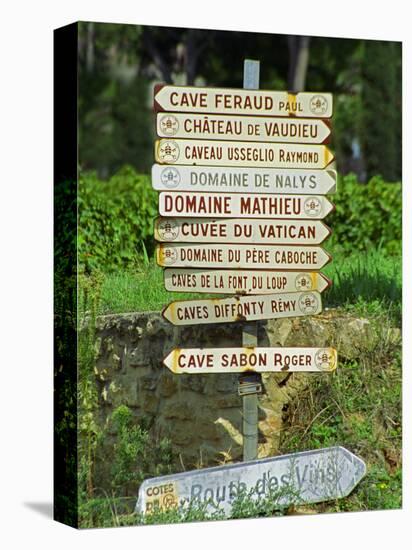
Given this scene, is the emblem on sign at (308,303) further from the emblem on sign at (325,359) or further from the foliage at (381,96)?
the foliage at (381,96)

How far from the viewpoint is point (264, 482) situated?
467 inches

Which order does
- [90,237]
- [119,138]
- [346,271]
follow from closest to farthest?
[90,237]
[346,271]
[119,138]

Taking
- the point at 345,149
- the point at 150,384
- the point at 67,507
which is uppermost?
the point at 345,149

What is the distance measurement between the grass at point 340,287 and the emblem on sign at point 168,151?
0.82m

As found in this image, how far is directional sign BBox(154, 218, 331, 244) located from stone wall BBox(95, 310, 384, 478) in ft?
2.05

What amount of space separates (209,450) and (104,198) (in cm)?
211

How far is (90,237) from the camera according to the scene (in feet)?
37.6

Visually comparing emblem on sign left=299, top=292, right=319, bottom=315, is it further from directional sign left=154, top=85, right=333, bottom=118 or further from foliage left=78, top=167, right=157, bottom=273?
directional sign left=154, top=85, right=333, bottom=118

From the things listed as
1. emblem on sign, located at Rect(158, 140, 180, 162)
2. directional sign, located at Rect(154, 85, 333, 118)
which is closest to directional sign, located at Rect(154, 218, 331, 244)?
emblem on sign, located at Rect(158, 140, 180, 162)

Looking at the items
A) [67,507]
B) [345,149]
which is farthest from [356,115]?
[67,507]

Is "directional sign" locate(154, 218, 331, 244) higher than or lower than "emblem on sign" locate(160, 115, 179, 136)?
lower

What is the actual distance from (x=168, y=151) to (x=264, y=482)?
105 inches

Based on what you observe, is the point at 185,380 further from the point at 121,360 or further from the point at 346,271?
the point at 346,271

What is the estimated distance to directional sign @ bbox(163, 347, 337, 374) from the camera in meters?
11.6
